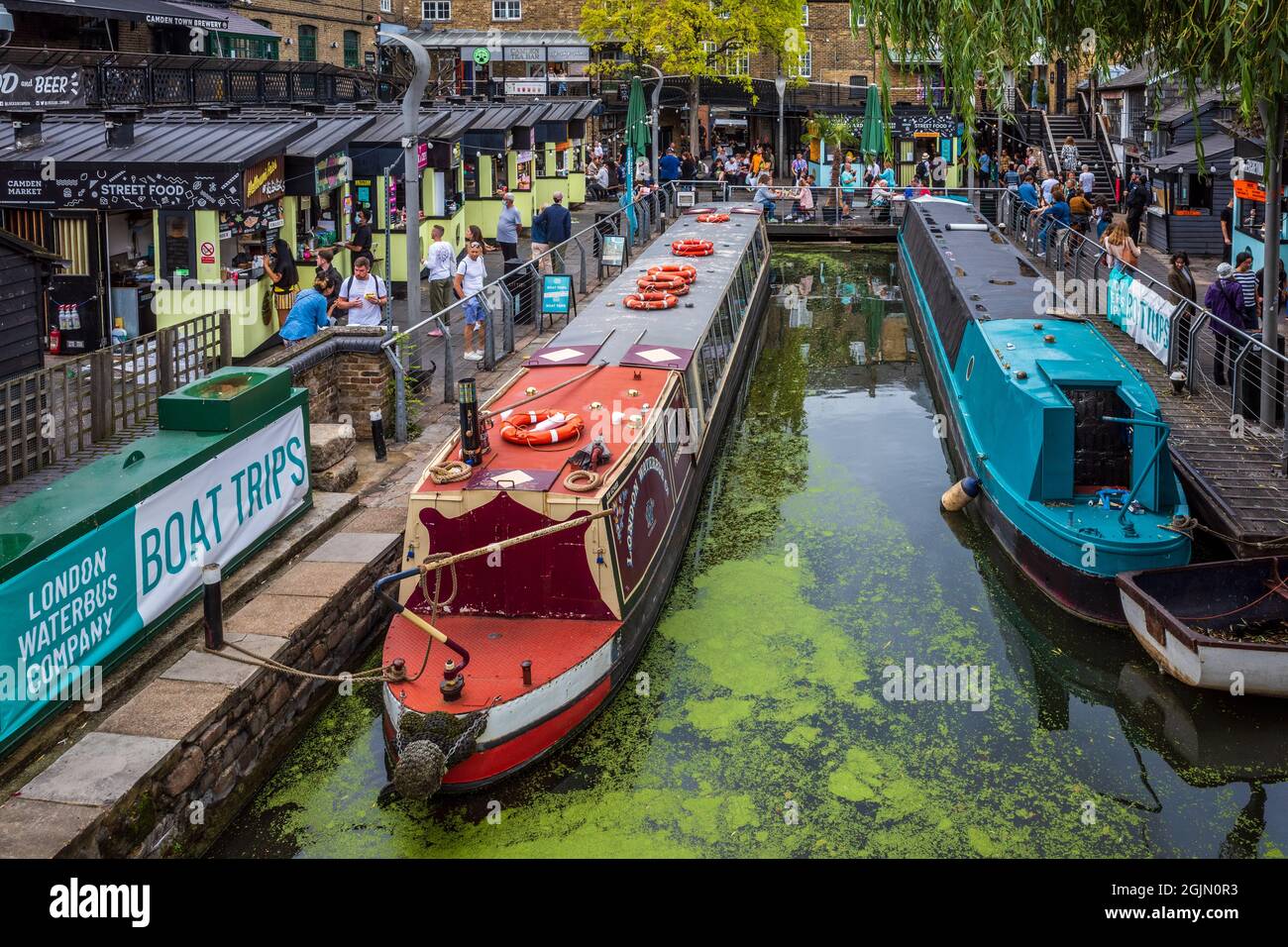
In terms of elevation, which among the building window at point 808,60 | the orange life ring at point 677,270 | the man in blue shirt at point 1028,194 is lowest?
the orange life ring at point 677,270

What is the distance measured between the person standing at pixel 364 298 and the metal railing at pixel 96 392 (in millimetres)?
4043

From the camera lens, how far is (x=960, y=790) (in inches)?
346

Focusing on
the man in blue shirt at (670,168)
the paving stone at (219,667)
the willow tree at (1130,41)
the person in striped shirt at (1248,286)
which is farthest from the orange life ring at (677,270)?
the man in blue shirt at (670,168)

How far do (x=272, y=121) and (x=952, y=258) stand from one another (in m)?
11.1

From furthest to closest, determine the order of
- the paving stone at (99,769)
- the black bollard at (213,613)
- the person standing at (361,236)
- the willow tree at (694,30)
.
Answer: the willow tree at (694,30)
the person standing at (361,236)
the black bollard at (213,613)
the paving stone at (99,769)

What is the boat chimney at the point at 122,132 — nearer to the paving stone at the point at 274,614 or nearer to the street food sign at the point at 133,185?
the street food sign at the point at 133,185

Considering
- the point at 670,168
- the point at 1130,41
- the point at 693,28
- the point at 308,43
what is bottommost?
the point at 1130,41

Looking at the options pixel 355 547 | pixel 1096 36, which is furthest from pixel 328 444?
pixel 1096 36

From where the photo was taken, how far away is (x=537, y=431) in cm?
1088

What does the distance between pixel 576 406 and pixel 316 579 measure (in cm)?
281

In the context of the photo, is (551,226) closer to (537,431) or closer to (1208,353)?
(1208,353)

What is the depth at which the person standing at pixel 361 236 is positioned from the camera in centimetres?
2184

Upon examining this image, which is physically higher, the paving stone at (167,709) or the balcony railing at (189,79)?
the balcony railing at (189,79)

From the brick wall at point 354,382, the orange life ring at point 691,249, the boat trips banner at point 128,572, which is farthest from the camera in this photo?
the orange life ring at point 691,249
